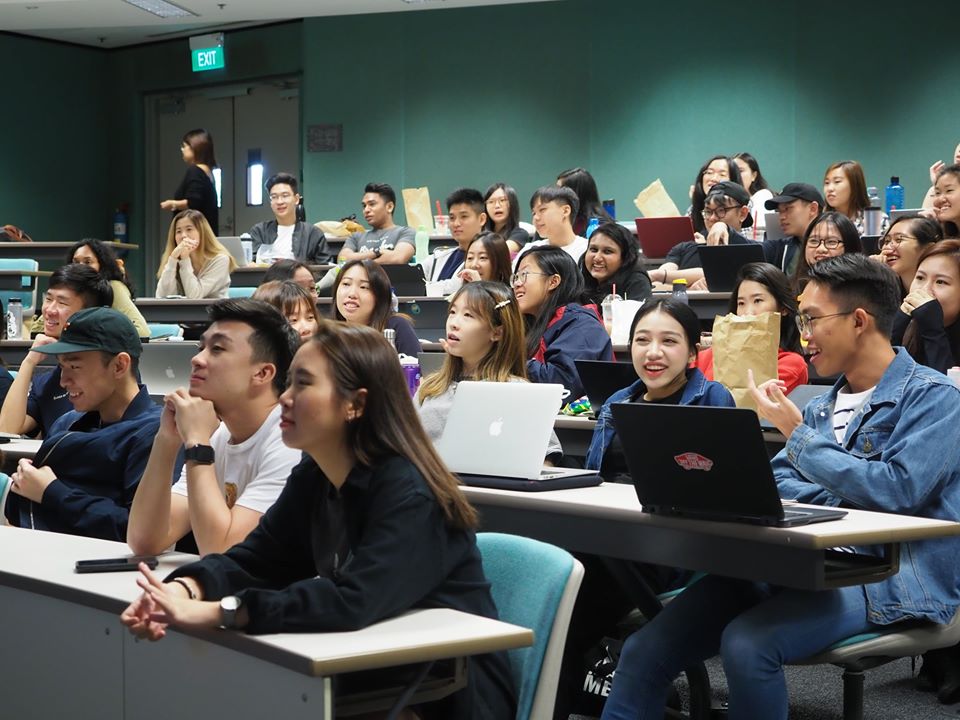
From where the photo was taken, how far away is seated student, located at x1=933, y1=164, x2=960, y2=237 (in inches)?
205

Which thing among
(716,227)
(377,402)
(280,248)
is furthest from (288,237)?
(377,402)

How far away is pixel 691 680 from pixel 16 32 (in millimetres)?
11813

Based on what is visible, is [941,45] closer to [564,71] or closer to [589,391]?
[564,71]

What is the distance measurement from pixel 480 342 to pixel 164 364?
2.12 meters

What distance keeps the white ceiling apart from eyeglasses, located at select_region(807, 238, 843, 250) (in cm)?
645

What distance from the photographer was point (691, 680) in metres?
2.74

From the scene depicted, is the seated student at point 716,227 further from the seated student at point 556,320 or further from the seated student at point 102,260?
the seated student at point 102,260

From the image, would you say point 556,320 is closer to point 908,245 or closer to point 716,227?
point 908,245

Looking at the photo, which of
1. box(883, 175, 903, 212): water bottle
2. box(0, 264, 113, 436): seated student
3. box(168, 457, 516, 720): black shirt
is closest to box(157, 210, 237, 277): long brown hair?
box(0, 264, 113, 436): seated student

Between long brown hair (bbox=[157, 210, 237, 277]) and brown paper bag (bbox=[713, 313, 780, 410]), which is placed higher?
long brown hair (bbox=[157, 210, 237, 277])

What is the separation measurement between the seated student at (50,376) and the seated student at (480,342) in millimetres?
1613

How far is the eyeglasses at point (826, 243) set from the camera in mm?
4863

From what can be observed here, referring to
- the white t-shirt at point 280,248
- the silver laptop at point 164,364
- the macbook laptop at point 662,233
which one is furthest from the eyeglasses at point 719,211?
the white t-shirt at point 280,248

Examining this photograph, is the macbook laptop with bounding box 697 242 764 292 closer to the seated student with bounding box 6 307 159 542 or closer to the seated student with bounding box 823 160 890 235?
the seated student with bounding box 823 160 890 235
